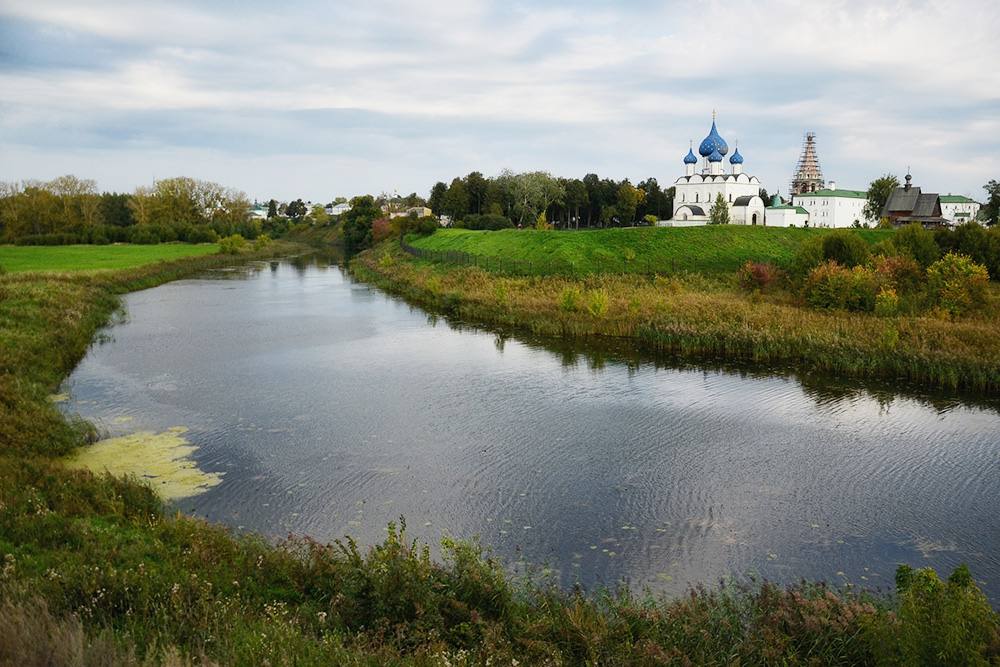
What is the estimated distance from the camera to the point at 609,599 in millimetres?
7746

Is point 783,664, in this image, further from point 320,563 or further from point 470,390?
point 470,390

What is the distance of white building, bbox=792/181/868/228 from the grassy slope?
44.0 metres

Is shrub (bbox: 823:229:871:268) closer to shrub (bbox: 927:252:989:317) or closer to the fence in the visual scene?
the fence

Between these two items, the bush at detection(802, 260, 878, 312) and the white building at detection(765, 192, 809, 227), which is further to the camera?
the white building at detection(765, 192, 809, 227)

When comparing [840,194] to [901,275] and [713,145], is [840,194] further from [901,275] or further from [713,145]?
[901,275]

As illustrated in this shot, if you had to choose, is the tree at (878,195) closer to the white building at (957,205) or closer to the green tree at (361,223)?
the white building at (957,205)

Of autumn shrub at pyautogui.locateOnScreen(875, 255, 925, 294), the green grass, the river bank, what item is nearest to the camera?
the river bank

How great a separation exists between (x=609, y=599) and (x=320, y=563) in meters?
3.37

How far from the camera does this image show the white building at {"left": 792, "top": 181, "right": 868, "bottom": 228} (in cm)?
9069

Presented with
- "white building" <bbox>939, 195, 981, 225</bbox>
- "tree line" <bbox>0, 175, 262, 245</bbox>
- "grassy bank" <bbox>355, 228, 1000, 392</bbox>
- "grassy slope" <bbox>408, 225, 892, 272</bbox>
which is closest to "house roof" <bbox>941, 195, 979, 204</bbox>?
"white building" <bbox>939, 195, 981, 225</bbox>

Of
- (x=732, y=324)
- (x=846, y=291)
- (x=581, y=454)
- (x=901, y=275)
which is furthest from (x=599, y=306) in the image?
(x=581, y=454)

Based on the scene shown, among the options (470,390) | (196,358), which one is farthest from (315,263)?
(470,390)

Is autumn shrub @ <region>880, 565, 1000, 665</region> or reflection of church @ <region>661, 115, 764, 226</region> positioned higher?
reflection of church @ <region>661, 115, 764, 226</region>

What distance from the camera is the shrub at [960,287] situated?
79.4 feet
